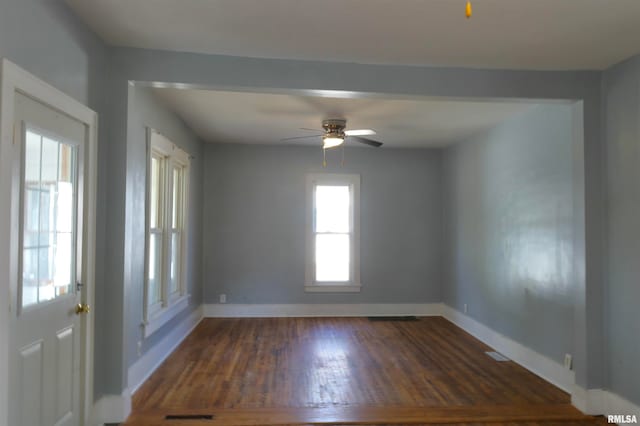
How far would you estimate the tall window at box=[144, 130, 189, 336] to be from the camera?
3689 mm

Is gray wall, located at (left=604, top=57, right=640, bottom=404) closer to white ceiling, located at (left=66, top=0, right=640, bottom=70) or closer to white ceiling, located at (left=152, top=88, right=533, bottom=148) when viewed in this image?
white ceiling, located at (left=66, top=0, right=640, bottom=70)

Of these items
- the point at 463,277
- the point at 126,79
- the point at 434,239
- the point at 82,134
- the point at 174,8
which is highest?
the point at 174,8

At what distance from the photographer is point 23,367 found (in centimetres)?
190

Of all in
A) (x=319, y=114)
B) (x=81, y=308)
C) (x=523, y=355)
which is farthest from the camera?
(x=319, y=114)

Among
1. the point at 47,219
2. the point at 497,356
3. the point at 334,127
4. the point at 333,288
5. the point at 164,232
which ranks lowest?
the point at 497,356

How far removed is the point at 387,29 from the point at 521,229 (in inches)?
108

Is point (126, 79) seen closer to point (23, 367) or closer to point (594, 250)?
point (23, 367)

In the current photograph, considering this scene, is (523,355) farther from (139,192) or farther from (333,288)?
(139,192)

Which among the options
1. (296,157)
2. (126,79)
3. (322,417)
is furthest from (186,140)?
(322,417)

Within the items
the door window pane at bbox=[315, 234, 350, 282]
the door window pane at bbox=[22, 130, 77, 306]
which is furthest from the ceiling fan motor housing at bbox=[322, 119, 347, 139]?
the door window pane at bbox=[22, 130, 77, 306]

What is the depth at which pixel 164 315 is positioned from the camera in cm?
402

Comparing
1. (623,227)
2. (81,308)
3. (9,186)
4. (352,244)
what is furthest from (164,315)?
(623,227)

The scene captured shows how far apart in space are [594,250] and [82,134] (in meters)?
3.68

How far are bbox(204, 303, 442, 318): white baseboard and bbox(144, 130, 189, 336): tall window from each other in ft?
3.85
